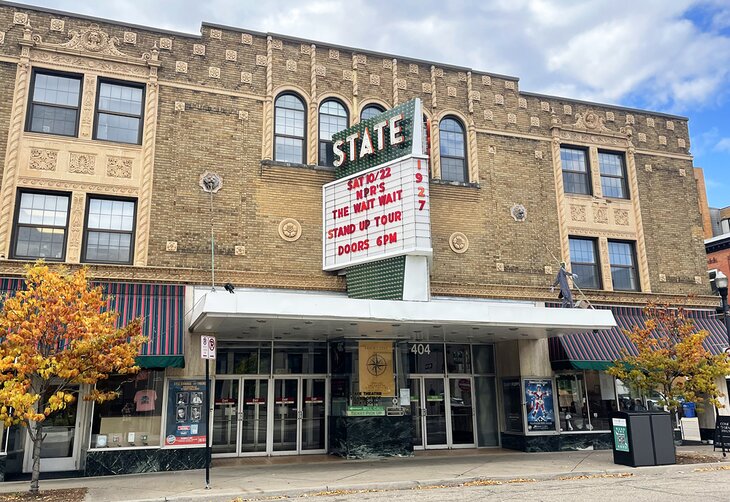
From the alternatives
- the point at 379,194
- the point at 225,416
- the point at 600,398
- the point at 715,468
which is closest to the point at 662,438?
the point at 715,468

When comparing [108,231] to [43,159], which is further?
[108,231]

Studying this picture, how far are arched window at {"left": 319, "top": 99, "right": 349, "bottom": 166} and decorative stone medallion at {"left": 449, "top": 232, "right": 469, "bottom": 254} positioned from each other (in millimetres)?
4305

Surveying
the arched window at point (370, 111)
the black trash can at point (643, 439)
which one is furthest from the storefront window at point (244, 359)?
the black trash can at point (643, 439)

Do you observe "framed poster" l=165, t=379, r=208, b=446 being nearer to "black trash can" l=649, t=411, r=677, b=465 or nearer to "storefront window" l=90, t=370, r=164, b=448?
"storefront window" l=90, t=370, r=164, b=448

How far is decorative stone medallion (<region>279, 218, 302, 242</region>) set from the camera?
17.7 metres

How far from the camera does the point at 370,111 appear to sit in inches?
778

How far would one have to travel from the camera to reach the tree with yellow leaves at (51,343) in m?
11.6

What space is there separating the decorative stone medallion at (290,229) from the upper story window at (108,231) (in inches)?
156

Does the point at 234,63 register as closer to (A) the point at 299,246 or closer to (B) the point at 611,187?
(A) the point at 299,246

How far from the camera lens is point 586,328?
1652cm

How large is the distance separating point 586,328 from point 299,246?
8063 mm

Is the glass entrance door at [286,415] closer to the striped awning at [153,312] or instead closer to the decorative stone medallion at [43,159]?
the striped awning at [153,312]

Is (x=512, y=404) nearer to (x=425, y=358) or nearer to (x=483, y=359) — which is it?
(x=483, y=359)

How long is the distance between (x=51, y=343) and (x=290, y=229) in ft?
23.9
